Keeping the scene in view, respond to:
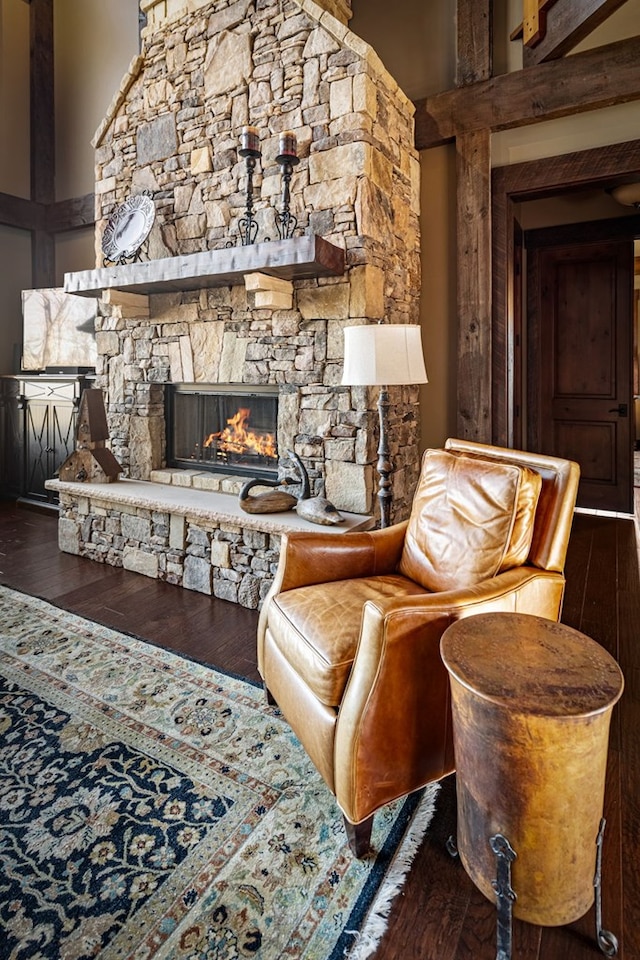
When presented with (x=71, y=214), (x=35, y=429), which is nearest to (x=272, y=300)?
(x=35, y=429)

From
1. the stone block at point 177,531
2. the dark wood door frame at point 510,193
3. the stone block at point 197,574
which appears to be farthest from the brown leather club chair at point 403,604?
the dark wood door frame at point 510,193

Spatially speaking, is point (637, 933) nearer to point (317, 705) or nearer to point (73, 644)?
point (317, 705)

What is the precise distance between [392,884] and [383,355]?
78.3 inches

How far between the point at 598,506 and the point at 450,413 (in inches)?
93.5

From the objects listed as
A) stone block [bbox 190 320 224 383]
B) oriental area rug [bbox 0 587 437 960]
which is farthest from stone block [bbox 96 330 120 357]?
oriental area rug [bbox 0 587 437 960]

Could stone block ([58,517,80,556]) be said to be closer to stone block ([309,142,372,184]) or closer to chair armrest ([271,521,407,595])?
chair armrest ([271,521,407,595])

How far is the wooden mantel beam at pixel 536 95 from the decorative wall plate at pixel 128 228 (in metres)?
1.97

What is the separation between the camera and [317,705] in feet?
5.44

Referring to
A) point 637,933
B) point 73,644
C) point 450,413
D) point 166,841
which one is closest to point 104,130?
point 450,413

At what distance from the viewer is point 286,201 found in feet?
10.9

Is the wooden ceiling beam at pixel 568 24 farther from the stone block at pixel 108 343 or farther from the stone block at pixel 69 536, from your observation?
the stone block at pixel 69 536

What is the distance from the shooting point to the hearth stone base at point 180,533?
3.24m

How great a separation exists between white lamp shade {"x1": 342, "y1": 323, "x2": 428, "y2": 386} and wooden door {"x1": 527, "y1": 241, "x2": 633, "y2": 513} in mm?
3310

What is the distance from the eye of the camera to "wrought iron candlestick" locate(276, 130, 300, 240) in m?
3.23
